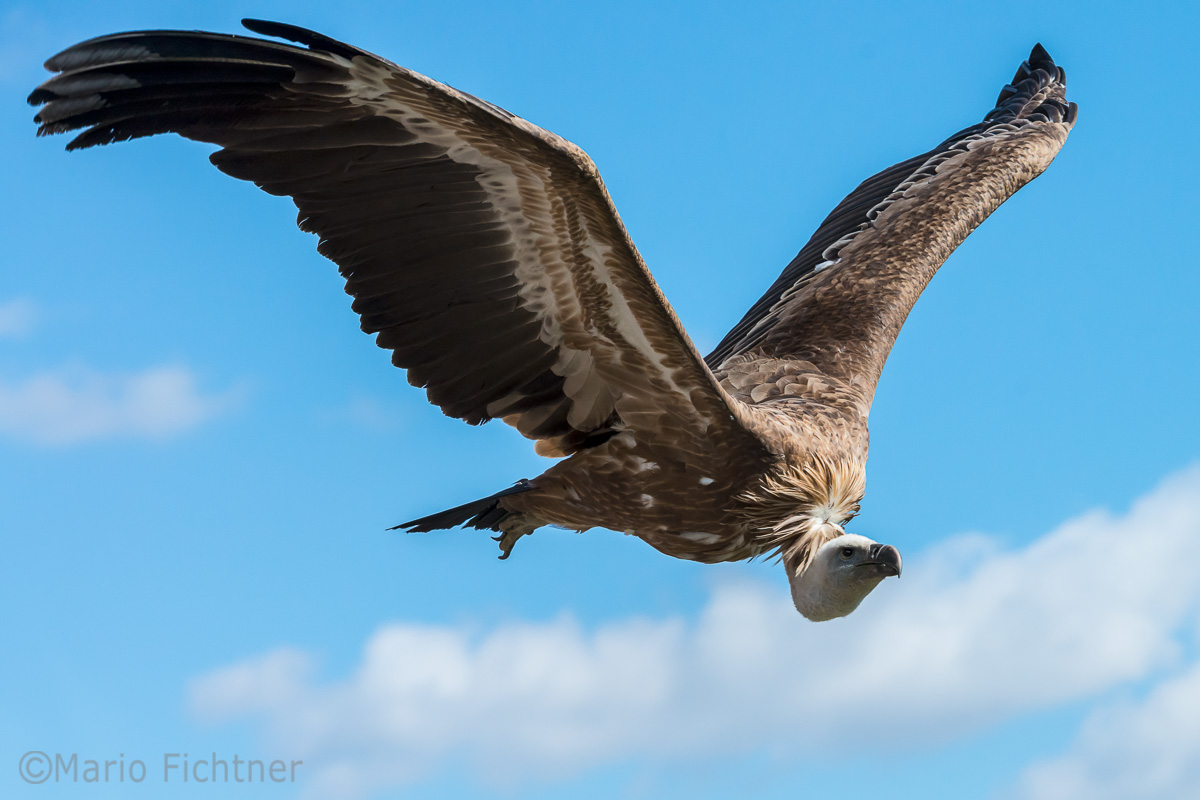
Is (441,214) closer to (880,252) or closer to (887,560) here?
(887,560)

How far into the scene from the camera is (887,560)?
684 centimetres

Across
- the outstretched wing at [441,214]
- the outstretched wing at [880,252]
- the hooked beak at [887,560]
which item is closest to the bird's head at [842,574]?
the hooked beak at [887,560]

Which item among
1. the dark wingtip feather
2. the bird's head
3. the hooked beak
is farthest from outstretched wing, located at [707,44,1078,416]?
the dark wingtip feather

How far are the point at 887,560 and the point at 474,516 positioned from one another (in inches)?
92.4

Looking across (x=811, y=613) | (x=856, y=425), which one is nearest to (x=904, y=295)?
(x=856, y=425)

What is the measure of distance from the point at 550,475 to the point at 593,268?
1.48m

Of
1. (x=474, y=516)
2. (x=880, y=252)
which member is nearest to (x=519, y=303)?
(x=474, y=516)

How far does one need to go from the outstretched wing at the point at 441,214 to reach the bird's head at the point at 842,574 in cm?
88

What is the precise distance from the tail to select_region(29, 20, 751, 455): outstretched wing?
40 cm

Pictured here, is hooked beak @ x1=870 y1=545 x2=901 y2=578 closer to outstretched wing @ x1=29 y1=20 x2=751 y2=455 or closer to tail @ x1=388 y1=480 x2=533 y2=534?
outstretched wing @ x1=29 y1=20 x2=751 y2=455

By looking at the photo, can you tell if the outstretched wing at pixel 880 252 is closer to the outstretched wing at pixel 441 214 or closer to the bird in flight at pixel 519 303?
the bird in flight at pixel 519 303

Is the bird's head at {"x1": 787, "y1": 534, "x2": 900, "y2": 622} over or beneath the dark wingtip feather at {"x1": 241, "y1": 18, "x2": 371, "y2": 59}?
beneath

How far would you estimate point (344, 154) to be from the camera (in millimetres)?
5953

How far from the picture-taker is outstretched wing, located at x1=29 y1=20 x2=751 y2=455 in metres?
5.52
